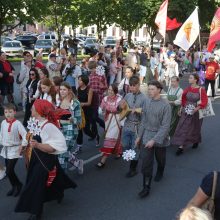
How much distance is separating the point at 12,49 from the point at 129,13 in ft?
34.1

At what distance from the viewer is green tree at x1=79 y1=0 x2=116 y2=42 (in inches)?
1409

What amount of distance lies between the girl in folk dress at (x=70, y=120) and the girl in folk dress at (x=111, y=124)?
2.18 ft

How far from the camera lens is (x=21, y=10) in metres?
17.8

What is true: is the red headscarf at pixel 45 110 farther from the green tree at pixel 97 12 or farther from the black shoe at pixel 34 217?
the green tree at pixel 97 12

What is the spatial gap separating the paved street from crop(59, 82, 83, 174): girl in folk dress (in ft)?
1.28

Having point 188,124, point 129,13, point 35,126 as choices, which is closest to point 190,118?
point 188,124

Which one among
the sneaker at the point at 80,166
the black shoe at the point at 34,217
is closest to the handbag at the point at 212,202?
the black shoe at the point at 34,217

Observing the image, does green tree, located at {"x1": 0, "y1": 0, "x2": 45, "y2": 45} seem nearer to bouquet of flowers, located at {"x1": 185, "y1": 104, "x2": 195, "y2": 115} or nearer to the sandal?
Answer: bouquet of flowers, located at {"x1": 185, "y1": 104, "x2": 195, "y2": 115}

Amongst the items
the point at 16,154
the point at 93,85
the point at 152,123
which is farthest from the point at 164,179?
the point at 93,85

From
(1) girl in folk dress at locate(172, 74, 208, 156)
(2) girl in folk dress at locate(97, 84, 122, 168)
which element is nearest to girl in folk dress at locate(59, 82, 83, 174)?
(2) girl in folk dress at locate(97, 84, 122, 168)

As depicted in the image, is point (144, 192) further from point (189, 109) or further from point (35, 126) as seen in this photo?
point (189, 109)

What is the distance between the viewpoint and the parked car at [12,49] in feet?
113

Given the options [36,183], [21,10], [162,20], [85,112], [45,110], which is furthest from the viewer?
[162,20]

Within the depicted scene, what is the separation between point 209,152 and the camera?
874cm
